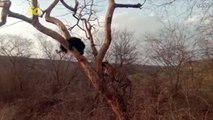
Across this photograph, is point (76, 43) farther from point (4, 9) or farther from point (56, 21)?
point (4, 9)

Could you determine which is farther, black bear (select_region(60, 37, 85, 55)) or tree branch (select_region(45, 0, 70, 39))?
tree branch (select_region(45, 0, 70, 39))

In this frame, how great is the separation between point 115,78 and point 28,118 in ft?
27.1

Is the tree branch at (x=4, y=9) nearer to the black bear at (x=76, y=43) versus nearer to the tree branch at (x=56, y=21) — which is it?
the tree branch at (x=56, y=21)

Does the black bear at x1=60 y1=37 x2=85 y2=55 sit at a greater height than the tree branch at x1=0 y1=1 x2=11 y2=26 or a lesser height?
lesser

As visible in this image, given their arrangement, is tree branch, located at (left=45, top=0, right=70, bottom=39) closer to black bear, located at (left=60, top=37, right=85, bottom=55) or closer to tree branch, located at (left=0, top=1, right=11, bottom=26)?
black bear, located at (left=60, top=37, right=85, bottom=55)

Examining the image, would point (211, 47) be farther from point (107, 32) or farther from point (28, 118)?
point (28, 118)

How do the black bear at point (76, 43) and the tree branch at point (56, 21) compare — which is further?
the tree branch at point (56, 21)

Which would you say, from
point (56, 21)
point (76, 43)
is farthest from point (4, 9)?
point (76, 43)

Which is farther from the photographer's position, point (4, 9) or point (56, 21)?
point (56, 21)

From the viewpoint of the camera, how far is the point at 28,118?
1697cm

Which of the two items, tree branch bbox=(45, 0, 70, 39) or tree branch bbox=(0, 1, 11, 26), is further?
tree branch bbox=(45, 0, 70, 39)

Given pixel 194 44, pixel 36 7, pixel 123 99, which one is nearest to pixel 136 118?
pixel 123 99

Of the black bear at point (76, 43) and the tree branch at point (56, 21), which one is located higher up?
the tree branch at point (56, 21)

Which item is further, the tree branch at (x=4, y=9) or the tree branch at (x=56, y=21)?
the tree branch at (x=56, y=21)
